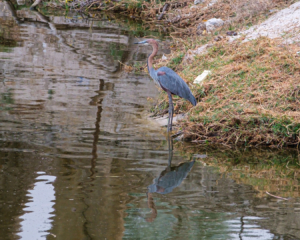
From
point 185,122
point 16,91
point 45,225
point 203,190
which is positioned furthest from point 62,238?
point 16,91

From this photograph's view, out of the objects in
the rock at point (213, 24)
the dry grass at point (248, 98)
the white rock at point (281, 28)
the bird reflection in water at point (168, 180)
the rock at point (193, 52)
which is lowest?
the bird reflection in water at point (168, 180)

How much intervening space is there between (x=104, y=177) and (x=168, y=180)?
30.1 inches

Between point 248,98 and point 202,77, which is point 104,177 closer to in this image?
point 248,98

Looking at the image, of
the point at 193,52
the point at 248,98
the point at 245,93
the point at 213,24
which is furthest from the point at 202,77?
the point at 213,24

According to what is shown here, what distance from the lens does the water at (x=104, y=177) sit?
4297 millimetres

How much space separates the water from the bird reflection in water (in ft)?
0.04

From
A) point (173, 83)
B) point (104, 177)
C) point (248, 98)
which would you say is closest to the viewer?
point (104, 177)

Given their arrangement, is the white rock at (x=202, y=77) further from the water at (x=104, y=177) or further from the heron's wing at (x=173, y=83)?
the heron's wing at (x=173, y=83)

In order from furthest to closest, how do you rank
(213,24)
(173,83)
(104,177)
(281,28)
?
(213,24), (281,28), (173,83), (104,177)

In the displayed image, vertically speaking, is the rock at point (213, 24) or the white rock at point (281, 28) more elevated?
the rock at point (213, 24)

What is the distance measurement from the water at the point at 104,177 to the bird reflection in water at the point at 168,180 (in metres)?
0.01

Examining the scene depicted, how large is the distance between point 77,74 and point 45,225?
262 inches

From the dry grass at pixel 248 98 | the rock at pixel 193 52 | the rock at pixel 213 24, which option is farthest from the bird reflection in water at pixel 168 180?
the rock at pixel 213 24

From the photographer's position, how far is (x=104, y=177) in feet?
17.7
